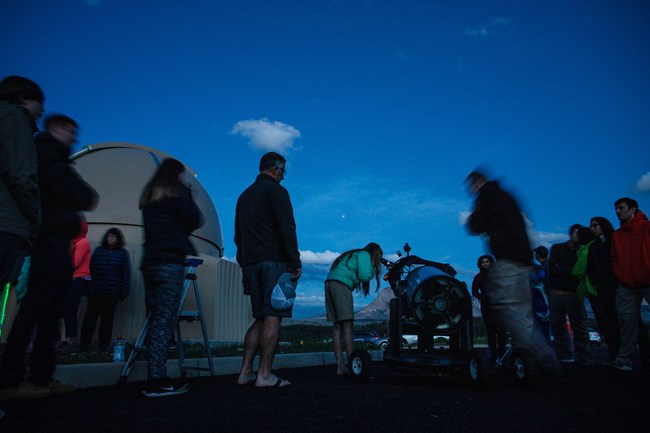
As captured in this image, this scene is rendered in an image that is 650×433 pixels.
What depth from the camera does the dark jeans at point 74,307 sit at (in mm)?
6248

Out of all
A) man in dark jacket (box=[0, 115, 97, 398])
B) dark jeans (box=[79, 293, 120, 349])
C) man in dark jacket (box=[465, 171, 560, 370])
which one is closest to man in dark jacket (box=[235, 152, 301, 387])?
man in dark jacket (box=[0, 115, 97, 398])

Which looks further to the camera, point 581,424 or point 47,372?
point 47,372

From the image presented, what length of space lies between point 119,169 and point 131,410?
10.3 m

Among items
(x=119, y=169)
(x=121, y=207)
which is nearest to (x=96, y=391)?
(x=121, y=207)

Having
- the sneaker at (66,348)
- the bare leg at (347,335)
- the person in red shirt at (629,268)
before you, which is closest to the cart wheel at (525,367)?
the bare leg at (347,335)

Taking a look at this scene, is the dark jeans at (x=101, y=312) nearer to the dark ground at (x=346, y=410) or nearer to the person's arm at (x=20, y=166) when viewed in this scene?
the dark ground at (x=346, y=410)

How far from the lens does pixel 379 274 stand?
19.1 feet

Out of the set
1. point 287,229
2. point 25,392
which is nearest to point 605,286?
point 287,229

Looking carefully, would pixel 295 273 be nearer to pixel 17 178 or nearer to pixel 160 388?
pixel 160 388

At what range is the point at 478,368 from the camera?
3951 mm

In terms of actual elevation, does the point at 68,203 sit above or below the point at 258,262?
above

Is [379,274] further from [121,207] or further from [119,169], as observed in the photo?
[119,169]

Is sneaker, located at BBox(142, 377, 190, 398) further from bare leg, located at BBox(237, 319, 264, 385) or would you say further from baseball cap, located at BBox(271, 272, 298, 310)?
baseball cap, located at BBox(271, 272, 298, 310)

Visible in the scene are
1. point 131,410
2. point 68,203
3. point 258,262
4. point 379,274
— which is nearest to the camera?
point 131,410
